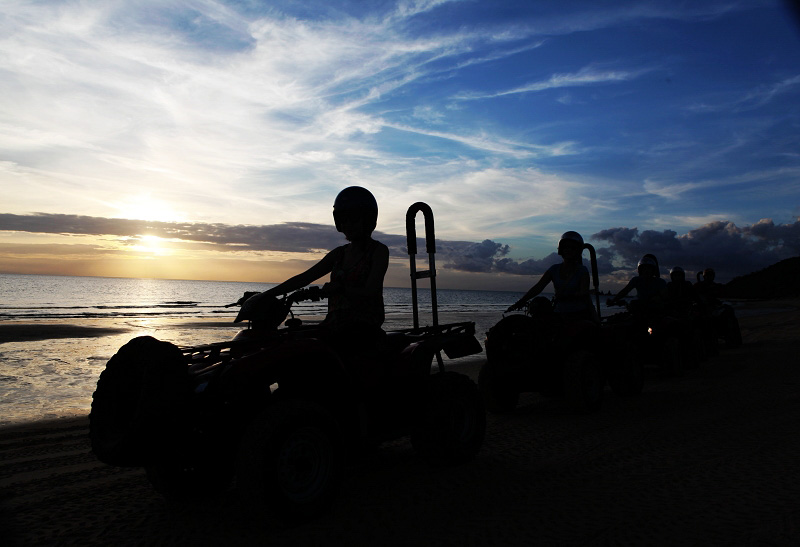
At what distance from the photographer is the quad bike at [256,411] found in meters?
3.21

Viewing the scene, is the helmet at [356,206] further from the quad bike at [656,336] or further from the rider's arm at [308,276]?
the quad bike at [656,336]

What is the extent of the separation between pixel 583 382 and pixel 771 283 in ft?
283

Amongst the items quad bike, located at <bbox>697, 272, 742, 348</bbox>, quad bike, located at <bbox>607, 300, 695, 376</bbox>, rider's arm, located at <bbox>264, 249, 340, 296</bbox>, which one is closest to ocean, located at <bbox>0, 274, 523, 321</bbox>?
rider's arm, located at <bbox>264, 249, 340, 296</bbox>

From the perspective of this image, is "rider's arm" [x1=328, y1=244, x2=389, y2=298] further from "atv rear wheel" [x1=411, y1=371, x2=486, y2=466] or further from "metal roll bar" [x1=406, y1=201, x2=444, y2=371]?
"atv rear wheel" [x1=411, y1=371, x2=486, y2=466]

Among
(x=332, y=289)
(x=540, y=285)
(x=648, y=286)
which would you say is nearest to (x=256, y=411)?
(x=332, y=289)

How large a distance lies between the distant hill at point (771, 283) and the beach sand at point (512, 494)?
78.6 metres

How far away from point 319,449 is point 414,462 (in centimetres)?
178

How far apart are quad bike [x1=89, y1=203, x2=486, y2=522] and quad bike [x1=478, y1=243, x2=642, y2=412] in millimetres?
2913

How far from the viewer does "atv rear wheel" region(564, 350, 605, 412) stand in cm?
714

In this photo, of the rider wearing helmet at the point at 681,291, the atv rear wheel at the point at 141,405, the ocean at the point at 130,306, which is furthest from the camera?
the ocean at the point at 130,306

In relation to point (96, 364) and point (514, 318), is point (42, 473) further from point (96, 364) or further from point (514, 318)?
point (96, 364)

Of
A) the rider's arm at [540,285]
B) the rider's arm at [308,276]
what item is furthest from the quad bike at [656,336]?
the rider's arm at [308,276]

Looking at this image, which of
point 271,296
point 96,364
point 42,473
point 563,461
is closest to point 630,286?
point 563,461

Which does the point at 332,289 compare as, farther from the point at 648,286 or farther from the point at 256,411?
the point at 648,286
